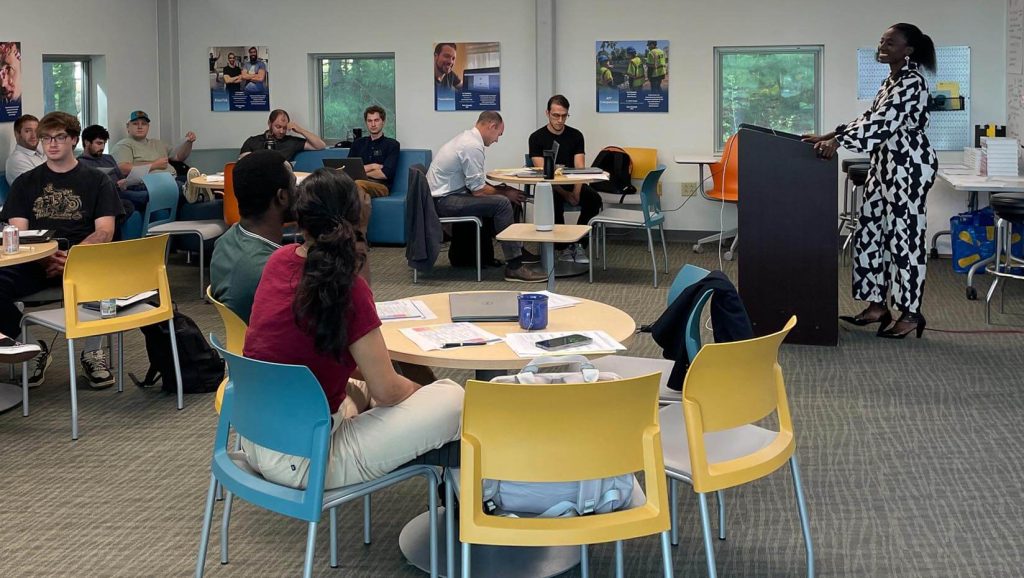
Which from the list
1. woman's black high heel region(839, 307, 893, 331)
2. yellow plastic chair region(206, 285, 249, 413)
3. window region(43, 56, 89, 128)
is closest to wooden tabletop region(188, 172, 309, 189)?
window region(43, 56, 89, 128)

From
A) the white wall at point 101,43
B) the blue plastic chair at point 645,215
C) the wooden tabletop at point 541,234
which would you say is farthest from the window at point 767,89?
the white wall at point 101,43

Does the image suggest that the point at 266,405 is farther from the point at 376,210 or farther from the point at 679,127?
the point at 679,127

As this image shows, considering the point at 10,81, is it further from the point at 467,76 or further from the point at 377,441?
the point at 377,441

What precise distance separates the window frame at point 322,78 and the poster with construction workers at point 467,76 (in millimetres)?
492

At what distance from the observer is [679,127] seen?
1121 cm

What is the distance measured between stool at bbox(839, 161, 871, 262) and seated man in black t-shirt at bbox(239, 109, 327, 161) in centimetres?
507

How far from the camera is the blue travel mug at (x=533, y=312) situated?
3.78 meters

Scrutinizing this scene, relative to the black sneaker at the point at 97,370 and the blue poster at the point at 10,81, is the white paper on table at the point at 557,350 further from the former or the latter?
the blue poster at the point at 10,81

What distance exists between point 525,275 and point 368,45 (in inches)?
154

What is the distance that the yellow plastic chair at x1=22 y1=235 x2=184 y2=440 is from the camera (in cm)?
515

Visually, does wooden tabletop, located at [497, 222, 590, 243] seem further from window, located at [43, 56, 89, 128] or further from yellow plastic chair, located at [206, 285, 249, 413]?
window, located at [43, 56, 89, 128]

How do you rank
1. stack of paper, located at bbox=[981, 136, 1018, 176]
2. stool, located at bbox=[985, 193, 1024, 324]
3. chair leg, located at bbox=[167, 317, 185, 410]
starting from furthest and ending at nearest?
stack of paper, located at bbox=[981, 136, 1018, 176] < stool, located at bbox=[985, 193, 1024, 324] < chair leg, located at bbox=[167, 317, 185, 410]

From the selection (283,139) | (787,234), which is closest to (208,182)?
(283,139)

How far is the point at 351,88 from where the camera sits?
12.2 meters
